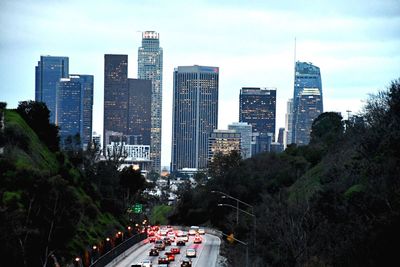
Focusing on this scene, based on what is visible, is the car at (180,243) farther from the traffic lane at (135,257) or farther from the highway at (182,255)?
the traffic lane at (135,257)

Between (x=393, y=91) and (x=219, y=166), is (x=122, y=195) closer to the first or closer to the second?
(x=219, y=166)

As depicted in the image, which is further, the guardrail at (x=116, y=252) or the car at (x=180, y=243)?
the car at (x=180, y=243)

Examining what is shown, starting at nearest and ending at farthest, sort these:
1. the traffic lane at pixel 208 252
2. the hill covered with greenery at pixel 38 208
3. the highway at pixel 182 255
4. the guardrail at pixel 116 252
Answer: the hill covered with greenery at pixel 38 208 < the guardrail at pixel 116 252 < the highway at pixel 182 255 < the traffic lane at pixel 208 252

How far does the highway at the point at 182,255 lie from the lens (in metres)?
65.2

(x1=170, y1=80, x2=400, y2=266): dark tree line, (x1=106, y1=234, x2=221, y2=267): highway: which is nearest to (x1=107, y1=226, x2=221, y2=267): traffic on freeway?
(x1=106, y1=234, x2=221, y2=267): highway

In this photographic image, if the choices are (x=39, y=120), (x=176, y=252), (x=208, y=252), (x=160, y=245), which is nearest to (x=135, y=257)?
(x=176, y=252)

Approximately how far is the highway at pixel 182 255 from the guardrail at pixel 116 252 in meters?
0.47

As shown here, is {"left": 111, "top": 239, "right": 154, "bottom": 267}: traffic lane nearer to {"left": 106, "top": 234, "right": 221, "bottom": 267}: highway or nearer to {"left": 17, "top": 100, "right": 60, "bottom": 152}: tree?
{"left": 106, "top": 234, "right": 221, "bottom": 267}: highway

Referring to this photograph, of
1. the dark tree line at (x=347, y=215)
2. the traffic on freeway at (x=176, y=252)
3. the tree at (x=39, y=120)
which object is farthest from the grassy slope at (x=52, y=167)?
the dark tree line at (x=347, y=215)

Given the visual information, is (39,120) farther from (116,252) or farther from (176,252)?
(116,252)

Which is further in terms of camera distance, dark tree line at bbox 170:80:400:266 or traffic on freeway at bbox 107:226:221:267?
traffic on freeway at bbox 107:226:221:267

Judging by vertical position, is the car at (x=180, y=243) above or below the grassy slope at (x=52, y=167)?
below

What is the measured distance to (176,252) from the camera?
239 feet

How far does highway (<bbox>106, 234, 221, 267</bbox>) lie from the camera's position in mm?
65181
